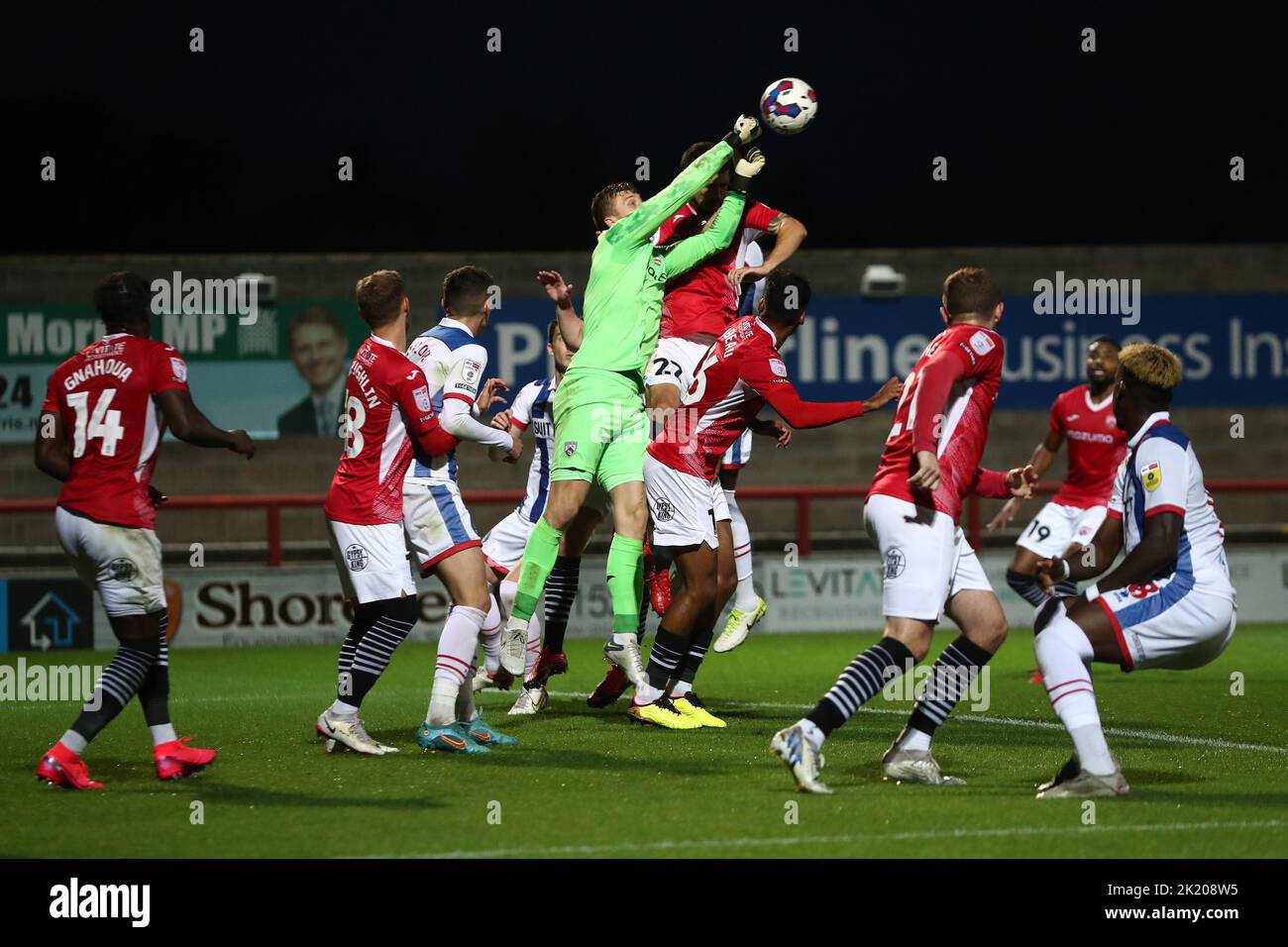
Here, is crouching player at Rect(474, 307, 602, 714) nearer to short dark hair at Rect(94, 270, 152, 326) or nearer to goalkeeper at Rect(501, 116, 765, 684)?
goalkeeper at Rect(501, 116, 765, 684)

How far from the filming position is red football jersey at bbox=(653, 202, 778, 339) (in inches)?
349

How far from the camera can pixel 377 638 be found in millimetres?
7133

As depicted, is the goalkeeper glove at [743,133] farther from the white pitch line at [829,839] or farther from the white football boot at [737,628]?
the white pitch line at [829,839]

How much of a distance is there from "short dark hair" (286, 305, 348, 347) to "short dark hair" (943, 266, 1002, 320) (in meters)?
13.2

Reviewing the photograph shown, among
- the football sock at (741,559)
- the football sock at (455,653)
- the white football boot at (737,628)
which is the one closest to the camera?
the football sock at (455,653)

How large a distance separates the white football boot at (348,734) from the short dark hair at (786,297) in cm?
259

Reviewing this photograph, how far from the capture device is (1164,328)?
773 inches

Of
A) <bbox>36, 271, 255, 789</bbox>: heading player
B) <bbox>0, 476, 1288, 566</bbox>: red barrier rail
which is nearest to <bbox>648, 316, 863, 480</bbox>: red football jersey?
<bbox>36, 271, 255, 789</bbox>: heading player

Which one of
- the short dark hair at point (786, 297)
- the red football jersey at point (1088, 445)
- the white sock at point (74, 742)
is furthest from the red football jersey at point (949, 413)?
the red football jersey at point (1088, 445)

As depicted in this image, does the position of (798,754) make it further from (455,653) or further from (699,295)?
(699,295)

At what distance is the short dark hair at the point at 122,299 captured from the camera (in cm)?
651

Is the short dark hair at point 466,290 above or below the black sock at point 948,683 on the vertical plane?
above

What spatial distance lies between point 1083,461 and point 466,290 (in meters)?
4.73

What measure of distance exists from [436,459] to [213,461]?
12292 millimetres
